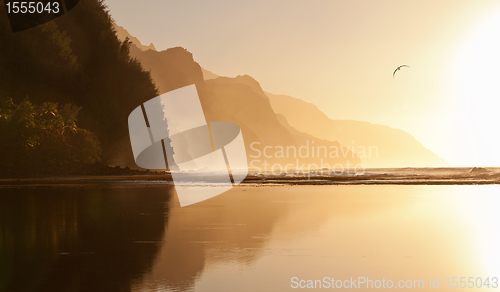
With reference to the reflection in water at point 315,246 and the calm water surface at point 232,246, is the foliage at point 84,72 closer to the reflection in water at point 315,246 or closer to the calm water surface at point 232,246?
the calm water surface at point 232,246

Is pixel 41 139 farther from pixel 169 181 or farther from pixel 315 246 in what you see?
pixel 315 246

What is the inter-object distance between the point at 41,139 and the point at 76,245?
29.9 meters

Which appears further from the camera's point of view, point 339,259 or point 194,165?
point 194,165

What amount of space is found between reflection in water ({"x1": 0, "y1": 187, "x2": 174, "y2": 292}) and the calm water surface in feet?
0.07

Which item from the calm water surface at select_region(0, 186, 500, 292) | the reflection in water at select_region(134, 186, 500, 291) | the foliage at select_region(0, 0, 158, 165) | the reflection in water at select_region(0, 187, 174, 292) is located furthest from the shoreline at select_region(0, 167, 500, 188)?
the reflection in water at select_region(134, 186, 500, 291)

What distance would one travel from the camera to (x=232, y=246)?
9539 mm

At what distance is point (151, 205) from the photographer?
57.9ft

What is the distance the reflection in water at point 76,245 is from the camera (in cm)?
697

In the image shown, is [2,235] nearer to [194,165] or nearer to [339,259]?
[339,259]

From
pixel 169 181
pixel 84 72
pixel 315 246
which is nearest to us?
pixel 315 246

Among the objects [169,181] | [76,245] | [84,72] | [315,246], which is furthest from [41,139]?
[315,246]

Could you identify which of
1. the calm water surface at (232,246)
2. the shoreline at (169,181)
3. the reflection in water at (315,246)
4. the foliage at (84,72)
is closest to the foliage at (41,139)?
the shoreline at (169,181)

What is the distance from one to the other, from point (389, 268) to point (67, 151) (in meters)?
35.5

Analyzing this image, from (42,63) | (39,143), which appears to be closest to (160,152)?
(42,63)
